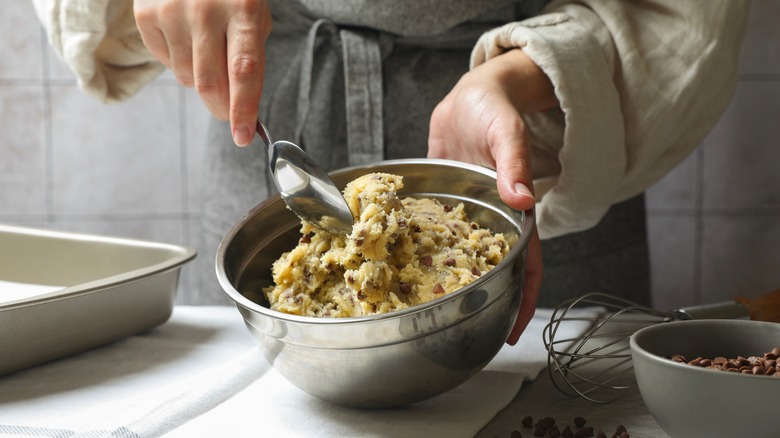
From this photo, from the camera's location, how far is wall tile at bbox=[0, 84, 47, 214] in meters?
1.86

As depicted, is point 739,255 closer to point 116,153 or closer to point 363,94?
point 363,94

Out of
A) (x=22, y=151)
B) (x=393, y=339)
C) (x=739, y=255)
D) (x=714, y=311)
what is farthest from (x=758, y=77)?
(x=22, y=151)

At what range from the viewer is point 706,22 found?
0.90 meters

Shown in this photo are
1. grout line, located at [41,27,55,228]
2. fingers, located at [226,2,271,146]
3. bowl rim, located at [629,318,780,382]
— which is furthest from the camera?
grout line, located at [41,27,55,228]

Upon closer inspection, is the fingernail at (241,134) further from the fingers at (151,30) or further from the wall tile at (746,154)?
the wall tile at (746,154)

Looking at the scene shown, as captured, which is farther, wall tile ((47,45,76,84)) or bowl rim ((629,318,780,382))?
wall tile ((47,45,76,84))

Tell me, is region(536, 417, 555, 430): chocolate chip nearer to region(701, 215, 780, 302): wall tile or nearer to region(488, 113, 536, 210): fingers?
region(488, 113, 536, 210): fingers

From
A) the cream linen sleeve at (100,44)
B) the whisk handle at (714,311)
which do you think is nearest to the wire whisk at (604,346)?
the whisk handle at (714,311)

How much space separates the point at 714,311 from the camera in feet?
2.49

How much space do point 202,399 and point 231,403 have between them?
0.08 feet

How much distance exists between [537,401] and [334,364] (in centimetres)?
21

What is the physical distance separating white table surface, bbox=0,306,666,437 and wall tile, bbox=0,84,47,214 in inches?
48.9

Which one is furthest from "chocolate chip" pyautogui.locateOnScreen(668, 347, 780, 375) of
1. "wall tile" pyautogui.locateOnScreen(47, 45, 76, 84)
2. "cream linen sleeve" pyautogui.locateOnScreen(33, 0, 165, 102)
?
"wall tile" pyautogui.locateOnScreen(47, 45, 76, 84)

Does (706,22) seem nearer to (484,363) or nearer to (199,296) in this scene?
(484,363)
